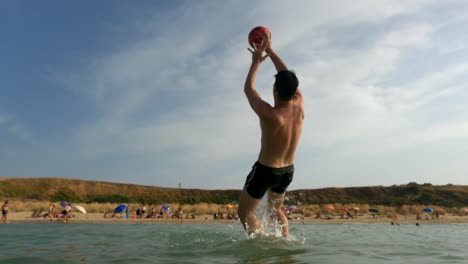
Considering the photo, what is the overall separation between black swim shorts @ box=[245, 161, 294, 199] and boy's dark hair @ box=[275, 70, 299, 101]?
3.32ft

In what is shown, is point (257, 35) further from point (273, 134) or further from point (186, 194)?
point (186, 194)

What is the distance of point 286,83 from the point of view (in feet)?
16.5

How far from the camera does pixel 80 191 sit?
59.6m

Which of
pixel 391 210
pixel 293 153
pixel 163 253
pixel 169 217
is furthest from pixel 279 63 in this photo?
pixel 391 210

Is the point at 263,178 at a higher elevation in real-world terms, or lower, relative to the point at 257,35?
lower

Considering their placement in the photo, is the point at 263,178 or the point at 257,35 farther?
the point at 257,35

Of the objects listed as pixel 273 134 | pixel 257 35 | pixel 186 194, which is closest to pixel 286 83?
pixel 273 134

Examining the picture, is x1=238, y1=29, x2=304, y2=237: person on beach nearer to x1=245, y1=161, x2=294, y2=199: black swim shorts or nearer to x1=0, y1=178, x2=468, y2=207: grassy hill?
x1=245, y1=161, x2=294, y2=199: black swim shorts

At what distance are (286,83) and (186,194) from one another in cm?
6185

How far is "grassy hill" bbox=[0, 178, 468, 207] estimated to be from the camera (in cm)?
5619

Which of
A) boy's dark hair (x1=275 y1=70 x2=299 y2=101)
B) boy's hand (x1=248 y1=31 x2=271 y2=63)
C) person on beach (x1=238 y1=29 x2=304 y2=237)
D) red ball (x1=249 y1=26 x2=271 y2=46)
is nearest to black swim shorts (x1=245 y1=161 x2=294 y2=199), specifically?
person on beach (x1=238 y1=29 x2=304 y2=237)

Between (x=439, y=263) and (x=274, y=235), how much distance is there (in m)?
2.27

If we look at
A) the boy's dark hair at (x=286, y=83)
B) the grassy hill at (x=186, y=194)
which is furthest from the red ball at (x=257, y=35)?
the grassy hill at (x=186, y=194)

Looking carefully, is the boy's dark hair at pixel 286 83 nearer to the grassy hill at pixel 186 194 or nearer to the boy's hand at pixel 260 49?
the boy's hand at pixel 260 49
